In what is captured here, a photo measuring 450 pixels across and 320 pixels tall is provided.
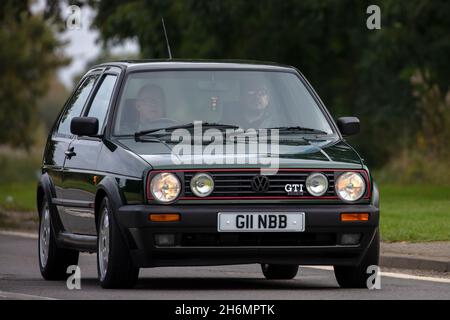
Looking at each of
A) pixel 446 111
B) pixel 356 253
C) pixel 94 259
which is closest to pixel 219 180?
pixel 356 253

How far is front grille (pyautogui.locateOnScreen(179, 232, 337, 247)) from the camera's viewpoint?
463 inches

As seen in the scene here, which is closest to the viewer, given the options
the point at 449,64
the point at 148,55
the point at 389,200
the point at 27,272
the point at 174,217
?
the point at 174,217

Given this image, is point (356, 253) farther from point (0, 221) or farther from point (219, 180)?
point (0, 221)

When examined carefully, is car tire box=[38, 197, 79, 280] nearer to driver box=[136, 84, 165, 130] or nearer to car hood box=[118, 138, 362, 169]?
driver box=[136, 84, 165, 130]

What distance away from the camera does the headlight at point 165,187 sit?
11.7 metres

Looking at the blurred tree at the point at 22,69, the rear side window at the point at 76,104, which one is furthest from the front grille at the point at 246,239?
the blurred tree at the point at 22,69

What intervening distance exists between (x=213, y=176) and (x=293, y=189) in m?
0.60

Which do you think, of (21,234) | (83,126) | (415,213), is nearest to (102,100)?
(83,126)

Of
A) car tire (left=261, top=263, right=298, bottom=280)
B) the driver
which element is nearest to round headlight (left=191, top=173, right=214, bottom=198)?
the driver

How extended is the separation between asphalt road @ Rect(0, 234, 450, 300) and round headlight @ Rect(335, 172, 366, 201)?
726 millimetres

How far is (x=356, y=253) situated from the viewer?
1211cm

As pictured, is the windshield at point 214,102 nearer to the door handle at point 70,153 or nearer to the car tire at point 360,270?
the door handle at point 70,153

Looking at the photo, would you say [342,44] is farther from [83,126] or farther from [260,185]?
[260,185]

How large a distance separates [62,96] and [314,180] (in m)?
160
